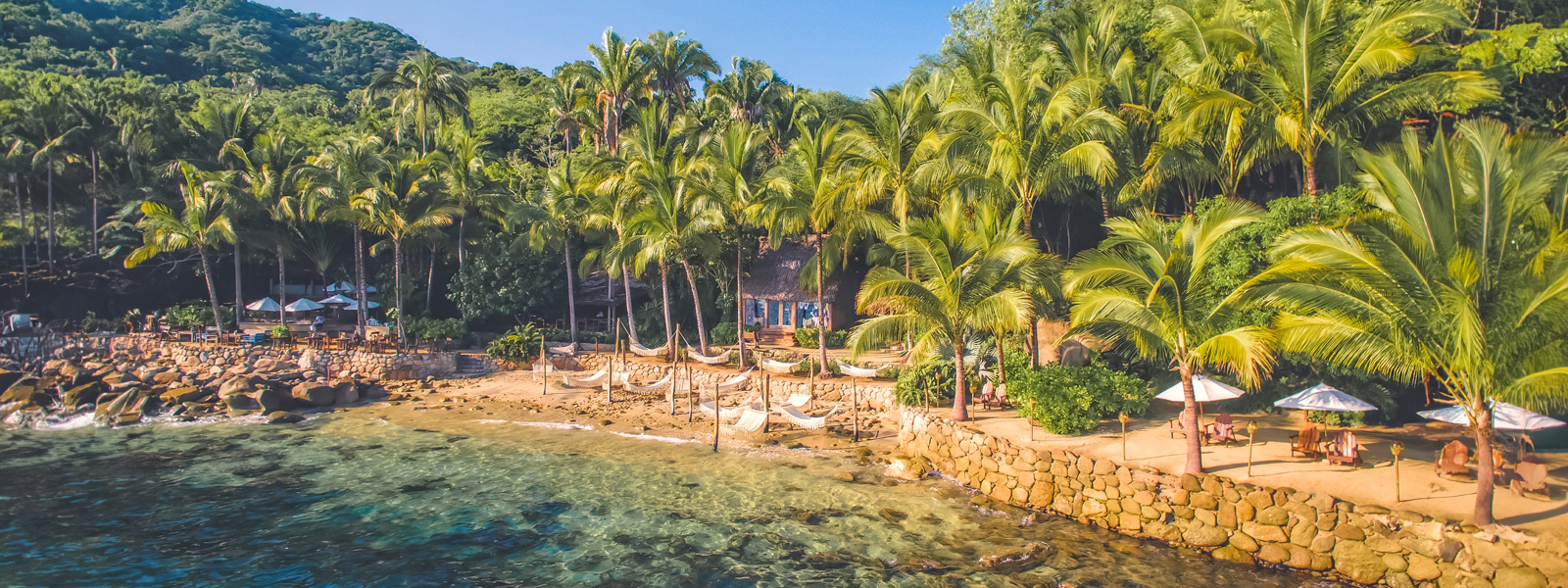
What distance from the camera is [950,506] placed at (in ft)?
47.6

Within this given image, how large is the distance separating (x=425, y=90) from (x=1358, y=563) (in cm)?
3985

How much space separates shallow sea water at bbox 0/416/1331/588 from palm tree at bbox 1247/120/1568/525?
11.6 feet

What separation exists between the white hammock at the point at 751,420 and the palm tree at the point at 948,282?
Answer: 4643 mm

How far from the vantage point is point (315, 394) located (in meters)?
26.2

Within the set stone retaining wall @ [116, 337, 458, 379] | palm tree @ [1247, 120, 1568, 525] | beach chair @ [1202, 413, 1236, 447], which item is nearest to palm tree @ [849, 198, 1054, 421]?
beach chair @ [1202, 413, 1236, 447]

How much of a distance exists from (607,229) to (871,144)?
13096 millimetres

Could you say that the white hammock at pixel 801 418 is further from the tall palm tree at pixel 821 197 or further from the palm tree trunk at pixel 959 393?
the tall palm tree at pixel 821 197

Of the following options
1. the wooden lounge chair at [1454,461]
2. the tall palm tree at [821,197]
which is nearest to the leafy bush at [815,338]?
the tall palm tree at [821,197]

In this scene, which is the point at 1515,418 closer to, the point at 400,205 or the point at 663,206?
the point at 663,206

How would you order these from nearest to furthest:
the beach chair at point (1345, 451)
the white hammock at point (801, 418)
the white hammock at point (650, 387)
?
the beach chair at point (1345, 451)
the white hammock at point (801, 418)
the white hammock at point (650, 387)

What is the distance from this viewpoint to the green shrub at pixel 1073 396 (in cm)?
1539

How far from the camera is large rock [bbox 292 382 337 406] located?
26219 mm

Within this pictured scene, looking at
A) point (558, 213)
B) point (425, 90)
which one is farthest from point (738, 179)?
point (425, 90)

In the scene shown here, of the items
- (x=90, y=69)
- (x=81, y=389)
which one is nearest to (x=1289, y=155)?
(x=81, y=389)
